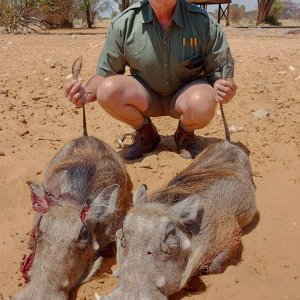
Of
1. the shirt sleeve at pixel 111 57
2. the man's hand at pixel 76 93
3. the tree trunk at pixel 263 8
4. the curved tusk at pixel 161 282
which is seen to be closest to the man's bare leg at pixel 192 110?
the shirt sleeve at pixel 111 57

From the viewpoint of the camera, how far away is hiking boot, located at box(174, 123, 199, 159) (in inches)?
162

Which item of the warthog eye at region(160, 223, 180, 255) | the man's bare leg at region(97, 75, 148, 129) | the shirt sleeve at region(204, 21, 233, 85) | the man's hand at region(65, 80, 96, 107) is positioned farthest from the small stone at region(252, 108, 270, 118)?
the warthog eye at region(160, 223, 180, 255)

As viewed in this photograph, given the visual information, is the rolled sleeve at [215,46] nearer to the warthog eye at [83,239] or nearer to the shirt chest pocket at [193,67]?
the shirt chest pocket at [193,67]

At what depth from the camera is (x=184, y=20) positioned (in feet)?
12.8

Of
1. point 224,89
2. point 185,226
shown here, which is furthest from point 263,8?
point 185,226

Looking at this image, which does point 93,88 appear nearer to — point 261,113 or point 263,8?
point 261,113

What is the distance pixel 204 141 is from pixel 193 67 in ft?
2.42

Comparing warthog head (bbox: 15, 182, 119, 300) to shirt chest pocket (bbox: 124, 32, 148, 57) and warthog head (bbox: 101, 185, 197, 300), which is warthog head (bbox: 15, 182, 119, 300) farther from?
shirt chest pocket (bbox: 124, 32, 148, 57)

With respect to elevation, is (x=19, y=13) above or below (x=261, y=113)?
below

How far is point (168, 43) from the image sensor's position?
12.7 feet

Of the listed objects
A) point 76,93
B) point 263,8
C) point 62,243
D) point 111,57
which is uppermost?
point 111,57

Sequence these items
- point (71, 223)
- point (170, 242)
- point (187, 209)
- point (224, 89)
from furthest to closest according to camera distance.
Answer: point (224, 89), point (187, 209), point (71, 223), point (170, 242)

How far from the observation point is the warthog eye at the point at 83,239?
2.51 m

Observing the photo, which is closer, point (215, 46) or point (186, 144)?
point (215, 46)
